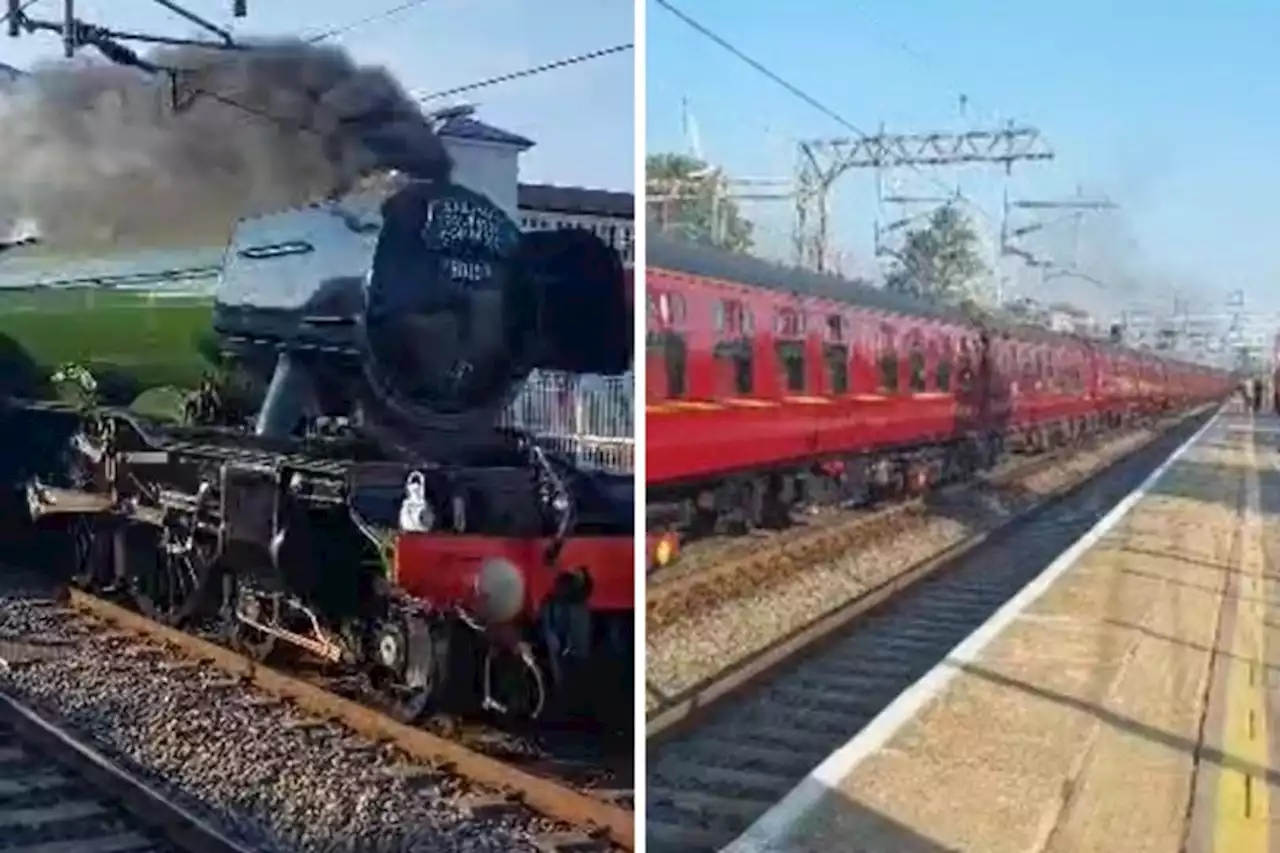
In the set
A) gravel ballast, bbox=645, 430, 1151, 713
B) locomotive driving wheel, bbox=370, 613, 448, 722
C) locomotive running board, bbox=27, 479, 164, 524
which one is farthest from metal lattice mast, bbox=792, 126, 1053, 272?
locomotive running board, bbox=27, 479, 164, 524

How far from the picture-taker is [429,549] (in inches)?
108

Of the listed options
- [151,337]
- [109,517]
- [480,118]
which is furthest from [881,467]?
[109,517]

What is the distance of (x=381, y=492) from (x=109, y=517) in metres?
1.27

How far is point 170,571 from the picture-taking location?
3.69m

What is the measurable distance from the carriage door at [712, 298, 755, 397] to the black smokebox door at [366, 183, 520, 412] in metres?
0.52

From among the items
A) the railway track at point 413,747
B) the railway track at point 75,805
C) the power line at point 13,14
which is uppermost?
the power line at point 13,14

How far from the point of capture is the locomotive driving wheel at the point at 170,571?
11.7 ft

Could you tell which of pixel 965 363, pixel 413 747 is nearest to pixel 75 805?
pixel 413 747

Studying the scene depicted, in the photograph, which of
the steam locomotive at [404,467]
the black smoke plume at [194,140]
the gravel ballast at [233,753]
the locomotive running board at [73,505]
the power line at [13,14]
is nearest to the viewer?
the steam locomotive at [404,467]

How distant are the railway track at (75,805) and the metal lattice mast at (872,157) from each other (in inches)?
66.0

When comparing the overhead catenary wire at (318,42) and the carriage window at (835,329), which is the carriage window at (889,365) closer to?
the carriage window at (835,329)

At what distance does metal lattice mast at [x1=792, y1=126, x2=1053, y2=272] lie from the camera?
85.6 inches

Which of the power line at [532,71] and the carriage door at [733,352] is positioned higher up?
the power line at [532,71]

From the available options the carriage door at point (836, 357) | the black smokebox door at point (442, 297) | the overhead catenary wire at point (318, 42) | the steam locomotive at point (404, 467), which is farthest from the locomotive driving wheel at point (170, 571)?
the carriage door at point (836, 357)
